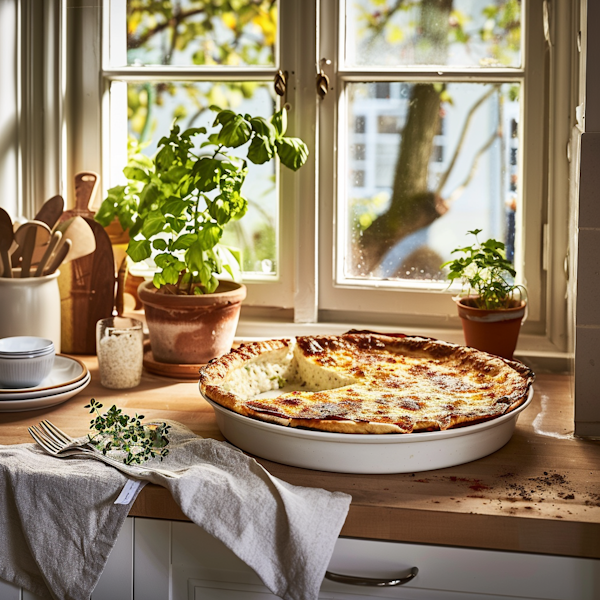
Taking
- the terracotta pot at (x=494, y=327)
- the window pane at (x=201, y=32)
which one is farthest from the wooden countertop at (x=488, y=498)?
the window pane at (x=201, y=32)

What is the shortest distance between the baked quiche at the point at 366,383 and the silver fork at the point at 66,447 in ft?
0.58

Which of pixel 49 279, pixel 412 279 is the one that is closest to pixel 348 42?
pixel 412 279

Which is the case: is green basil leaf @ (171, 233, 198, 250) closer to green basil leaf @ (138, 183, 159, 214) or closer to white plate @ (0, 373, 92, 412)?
green basil leaf @ (138, 183, 159, 214)

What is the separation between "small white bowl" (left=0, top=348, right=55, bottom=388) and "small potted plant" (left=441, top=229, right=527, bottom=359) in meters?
0.86

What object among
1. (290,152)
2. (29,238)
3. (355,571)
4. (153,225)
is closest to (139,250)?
(153,225)

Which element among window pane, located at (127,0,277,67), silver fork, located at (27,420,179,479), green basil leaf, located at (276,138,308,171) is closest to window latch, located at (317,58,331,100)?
window pane, located at (127,0,277,67)

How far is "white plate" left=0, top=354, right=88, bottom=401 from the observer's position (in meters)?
1.42

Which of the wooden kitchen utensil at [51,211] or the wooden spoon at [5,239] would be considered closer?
the wooden spoon at [5,239]

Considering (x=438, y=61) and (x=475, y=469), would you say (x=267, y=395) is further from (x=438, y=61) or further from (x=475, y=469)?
(x=438, y=61)

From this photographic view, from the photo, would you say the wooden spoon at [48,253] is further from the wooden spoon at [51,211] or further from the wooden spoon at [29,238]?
the wooden spoon at [51,211]

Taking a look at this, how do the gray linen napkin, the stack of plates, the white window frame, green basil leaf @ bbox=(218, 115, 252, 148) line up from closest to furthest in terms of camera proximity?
the gray linen napkin < the stack of plates < green basil leaf @ bbox=(218, 115, 252, 148) < the white window frame

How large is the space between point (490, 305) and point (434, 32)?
66 cm

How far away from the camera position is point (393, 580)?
3.51 ft

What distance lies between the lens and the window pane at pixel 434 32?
1.79 m
